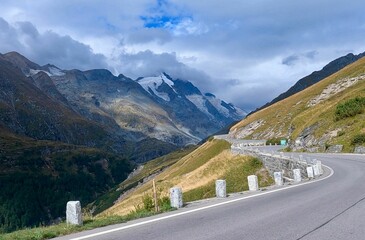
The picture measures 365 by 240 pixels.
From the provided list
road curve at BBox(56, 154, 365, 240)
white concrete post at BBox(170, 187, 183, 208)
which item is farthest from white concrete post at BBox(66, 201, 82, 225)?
white concrete post at BBox(170, 187, 183, 208)

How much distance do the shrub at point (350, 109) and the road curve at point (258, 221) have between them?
48.2 m

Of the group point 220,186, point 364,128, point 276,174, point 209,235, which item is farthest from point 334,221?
point 364,128

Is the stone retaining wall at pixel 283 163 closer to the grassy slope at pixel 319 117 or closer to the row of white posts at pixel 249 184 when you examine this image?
the row of white posts at pixel 249 184

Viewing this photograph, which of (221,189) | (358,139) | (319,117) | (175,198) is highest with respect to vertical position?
(319,117)

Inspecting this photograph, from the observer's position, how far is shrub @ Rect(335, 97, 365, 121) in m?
61.7

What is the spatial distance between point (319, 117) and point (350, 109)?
12.1 meters

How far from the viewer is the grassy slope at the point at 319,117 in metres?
59.7

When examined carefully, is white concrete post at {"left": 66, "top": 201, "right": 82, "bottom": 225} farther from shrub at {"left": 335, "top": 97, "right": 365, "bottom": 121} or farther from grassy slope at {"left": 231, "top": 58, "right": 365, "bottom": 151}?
shrub at {"left": 335, "top": 97, "right": 365, "bottom": 121}

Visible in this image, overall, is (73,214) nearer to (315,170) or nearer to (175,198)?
(175,198)

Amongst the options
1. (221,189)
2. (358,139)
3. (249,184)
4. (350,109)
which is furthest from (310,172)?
(350,109)

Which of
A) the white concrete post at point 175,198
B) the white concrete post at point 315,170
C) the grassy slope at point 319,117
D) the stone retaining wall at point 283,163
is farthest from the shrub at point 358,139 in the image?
the white concrete post at point 175,198

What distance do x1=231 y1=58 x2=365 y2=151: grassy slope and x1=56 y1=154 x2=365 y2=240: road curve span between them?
143ft

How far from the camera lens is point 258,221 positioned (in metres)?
12.5

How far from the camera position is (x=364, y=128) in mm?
54344
